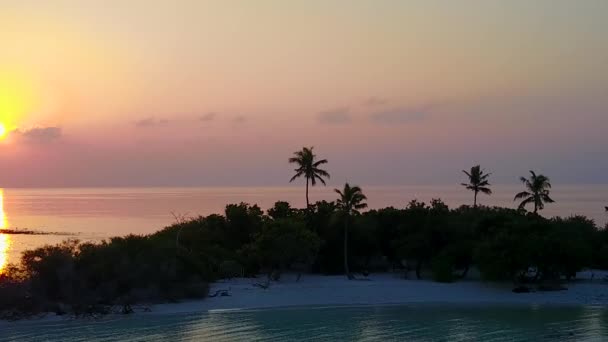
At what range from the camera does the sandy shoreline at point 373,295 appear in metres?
41.3

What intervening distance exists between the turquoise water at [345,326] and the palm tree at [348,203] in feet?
40.8

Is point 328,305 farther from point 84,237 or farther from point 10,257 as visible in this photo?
point 84,237

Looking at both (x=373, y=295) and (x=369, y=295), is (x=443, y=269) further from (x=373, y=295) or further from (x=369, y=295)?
(x=369, y=295)

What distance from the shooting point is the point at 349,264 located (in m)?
55.2

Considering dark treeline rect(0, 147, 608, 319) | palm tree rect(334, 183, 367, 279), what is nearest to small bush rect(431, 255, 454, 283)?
dark treeline rect(0, 147, 608, 319)

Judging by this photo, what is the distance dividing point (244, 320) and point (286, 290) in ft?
32.9

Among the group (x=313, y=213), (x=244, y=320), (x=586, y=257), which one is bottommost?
(x=244, y=320)

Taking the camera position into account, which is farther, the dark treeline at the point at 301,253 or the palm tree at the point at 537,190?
the palm tree at the point at 537,190

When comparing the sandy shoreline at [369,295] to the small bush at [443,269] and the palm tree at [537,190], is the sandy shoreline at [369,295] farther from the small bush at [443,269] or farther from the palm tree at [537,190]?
the palm tree at [537,190]

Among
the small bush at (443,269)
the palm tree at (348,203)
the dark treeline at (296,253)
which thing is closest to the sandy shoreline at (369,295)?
the small bush at (443,269)

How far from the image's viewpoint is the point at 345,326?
34.0 meters

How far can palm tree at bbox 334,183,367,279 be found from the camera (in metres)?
51.5

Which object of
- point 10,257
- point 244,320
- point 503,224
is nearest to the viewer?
point 244,320

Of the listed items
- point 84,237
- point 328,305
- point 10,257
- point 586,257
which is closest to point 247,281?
point 328,305
